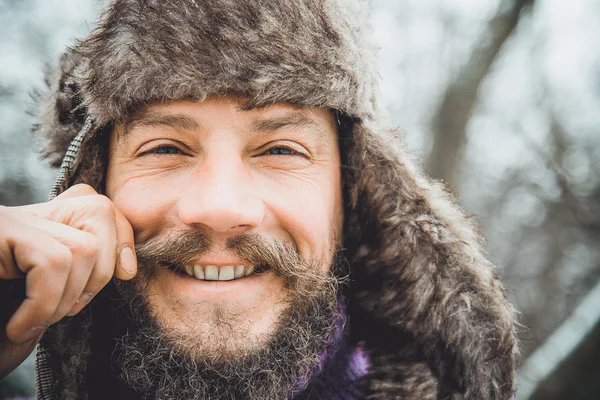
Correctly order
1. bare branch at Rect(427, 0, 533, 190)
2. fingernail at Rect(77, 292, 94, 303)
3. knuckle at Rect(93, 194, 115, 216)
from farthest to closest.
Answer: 1. bare branch at Rect(427, 0, 533, 190)
2. knuckle at Rect(93, 194, 115, 216)
3. fingernail at Rect(77, 292, 94, 303)

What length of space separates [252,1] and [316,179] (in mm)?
747

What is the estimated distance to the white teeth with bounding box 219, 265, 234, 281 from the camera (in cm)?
165

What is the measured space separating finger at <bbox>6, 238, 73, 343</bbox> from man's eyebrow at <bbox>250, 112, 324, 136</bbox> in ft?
2.65

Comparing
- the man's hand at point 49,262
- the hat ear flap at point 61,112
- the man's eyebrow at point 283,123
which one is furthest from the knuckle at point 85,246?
the hat ear flap at point 61,112

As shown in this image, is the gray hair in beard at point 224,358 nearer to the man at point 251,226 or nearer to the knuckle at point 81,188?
the man at point 251,226

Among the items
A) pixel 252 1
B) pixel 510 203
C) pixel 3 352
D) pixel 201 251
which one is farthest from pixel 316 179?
pixel 510 203

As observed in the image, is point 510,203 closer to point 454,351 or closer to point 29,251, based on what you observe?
point 454,351

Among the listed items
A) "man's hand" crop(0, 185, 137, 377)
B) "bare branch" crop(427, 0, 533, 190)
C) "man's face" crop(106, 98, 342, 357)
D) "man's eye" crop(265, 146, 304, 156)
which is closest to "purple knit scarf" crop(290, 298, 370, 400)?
"man's face" crop(106, 98, 342, 357)

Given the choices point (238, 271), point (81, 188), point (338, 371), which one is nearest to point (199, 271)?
point (238, 271)

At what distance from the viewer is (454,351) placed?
5.81 ft

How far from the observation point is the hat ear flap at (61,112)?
1924 mm

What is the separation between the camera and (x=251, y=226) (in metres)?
1.60

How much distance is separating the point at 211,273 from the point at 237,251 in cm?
14

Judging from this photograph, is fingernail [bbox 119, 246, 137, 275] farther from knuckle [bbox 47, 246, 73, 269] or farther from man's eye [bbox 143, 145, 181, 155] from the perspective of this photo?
man's eye [bbox 143, 145, 181, 155]
